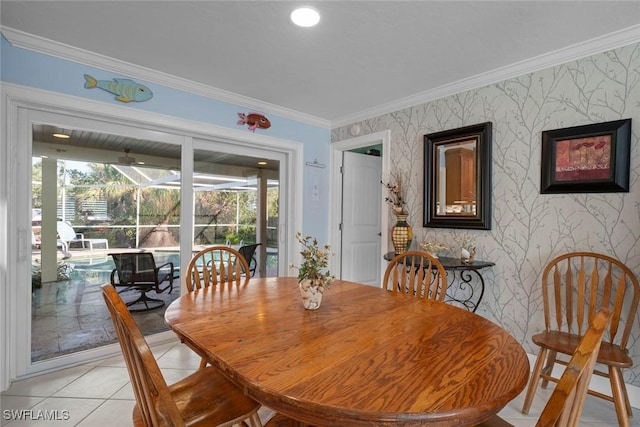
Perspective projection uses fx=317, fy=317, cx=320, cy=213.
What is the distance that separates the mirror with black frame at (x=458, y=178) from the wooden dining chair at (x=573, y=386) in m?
2.12

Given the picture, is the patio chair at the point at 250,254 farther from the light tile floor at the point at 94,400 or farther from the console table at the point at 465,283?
the console table at the point at 465,283

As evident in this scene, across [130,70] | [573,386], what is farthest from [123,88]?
[573,386]

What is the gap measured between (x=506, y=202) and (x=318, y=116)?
229cm

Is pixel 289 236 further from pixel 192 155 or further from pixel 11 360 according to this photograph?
pixel 11 360

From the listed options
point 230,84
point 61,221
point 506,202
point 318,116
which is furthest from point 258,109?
point 506,202

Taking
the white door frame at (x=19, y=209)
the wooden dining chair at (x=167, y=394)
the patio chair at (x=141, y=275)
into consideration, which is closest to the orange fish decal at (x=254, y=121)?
the white door frame at (x=19, y=209)

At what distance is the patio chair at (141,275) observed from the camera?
9.31ft

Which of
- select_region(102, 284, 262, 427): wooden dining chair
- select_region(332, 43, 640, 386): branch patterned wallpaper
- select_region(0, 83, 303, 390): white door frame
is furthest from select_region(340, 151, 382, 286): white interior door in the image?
select_region(102, 284, 262, 427): wooden dining chair

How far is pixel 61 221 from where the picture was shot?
8.13ft

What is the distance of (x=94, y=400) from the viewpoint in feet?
6.61

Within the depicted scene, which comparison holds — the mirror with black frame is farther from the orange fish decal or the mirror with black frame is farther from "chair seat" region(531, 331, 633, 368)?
the orange fish decal

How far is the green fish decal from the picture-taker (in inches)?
96.1

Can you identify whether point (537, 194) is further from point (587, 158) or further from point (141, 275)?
point (141, 275)

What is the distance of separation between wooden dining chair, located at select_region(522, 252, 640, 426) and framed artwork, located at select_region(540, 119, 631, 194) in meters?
0.50
